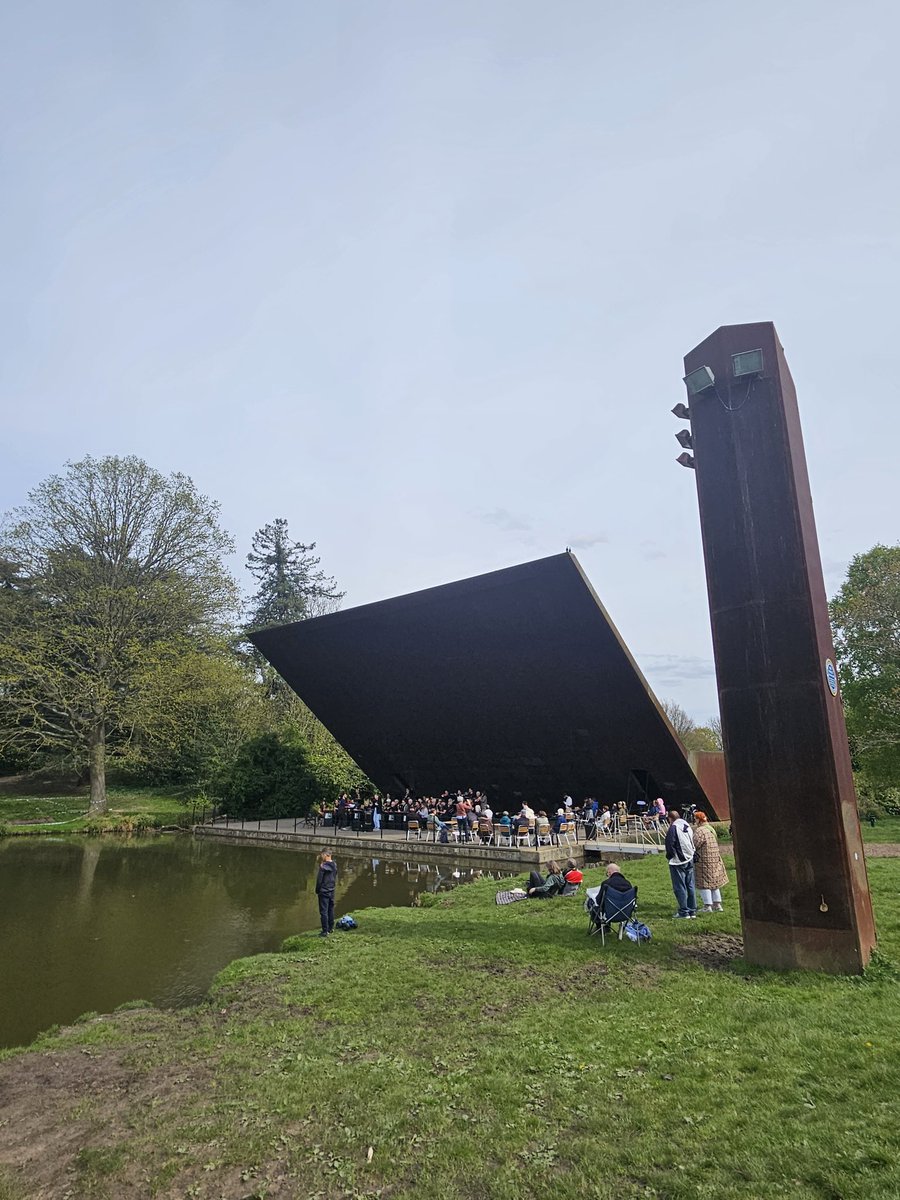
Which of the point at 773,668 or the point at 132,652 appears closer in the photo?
the point at 773,668

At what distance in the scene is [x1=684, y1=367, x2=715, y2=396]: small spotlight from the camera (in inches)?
269

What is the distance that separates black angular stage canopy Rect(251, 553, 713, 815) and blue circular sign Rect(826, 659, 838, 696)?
8.40 metres

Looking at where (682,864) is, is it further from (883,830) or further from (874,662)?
(874,662)

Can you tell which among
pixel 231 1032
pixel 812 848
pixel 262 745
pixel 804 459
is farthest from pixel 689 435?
pixel 262 745

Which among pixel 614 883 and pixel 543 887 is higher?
pixel 614 883

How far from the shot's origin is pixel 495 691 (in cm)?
1931

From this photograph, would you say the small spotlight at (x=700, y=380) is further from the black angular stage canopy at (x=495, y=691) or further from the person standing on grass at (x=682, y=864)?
the black angular stage canopy at (x=495, y=691)

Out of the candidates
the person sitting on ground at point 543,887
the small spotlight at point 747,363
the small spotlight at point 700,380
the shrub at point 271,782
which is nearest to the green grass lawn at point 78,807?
the shrub at point 271,782

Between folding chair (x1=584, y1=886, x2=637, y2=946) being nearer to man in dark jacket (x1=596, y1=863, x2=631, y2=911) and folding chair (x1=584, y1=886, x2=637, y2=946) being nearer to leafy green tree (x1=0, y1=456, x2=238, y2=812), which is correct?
man in dark jacket (x1=596, y1=863, x2=631, y2=911)

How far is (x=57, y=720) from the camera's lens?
2872 centimetres

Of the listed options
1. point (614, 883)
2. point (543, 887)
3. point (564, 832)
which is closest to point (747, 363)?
point (614, 883)

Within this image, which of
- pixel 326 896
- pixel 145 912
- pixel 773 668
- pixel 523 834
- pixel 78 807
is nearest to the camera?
pixel 773 668

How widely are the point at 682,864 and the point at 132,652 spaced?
910 inches

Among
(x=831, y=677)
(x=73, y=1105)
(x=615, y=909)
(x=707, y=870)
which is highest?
(x=831, y=677)
